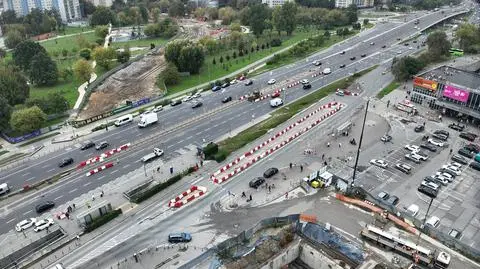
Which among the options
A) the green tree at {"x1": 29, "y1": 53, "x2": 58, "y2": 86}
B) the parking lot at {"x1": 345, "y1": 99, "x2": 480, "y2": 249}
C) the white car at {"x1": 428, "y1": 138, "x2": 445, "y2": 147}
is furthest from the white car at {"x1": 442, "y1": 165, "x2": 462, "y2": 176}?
the green tree at {"x1": 29, "y1": 53, "x2": 58, "y2": 86}

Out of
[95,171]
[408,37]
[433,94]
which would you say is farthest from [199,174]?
[408,37]

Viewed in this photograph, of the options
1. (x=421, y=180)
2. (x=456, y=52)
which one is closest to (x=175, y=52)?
(x=421, y=180)

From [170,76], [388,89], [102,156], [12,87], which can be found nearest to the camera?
[102,156]

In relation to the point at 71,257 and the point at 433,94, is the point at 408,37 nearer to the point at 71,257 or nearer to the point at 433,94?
the point at 433,94

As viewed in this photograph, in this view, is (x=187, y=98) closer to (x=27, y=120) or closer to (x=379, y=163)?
(x=27, y=120)

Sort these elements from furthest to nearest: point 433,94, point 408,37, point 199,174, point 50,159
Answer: point 408,37 < point 433,94 < point 50,159 < point 199,174

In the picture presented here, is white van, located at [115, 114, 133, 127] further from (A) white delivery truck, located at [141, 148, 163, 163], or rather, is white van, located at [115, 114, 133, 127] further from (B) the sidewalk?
(B) the sidewalk

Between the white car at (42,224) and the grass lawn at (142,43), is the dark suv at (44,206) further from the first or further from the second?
the grass lawn at (142,43)
